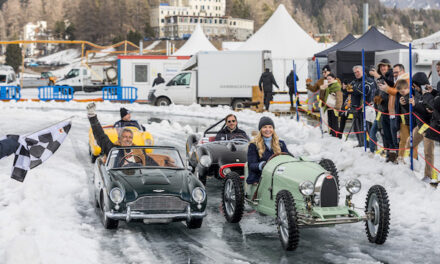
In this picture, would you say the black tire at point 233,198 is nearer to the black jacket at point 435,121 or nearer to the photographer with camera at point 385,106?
the black jacket at point 435,121

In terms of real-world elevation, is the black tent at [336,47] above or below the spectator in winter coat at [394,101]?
above

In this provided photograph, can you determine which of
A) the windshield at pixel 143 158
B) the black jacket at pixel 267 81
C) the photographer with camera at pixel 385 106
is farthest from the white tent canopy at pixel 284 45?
the windshield at pixel 143 158

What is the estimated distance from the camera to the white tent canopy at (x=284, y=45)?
129 feet

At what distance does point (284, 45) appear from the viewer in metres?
39.6

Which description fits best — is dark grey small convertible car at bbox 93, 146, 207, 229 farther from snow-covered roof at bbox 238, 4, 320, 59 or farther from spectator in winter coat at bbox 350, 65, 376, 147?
snow-covered roof at bbox 238, 4, 320, 59

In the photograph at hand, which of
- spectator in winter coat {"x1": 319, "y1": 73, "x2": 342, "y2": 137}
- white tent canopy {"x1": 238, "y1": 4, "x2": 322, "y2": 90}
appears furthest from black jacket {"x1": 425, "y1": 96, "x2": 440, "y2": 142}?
white tent canopy {"x1": 238, "y1": 4, "x2": 322, "y2": 90}

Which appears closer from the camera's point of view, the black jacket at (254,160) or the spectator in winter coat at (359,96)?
the black jacket at (254,160)

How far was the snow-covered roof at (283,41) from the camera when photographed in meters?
39.4

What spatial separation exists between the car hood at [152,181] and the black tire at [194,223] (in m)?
0.42

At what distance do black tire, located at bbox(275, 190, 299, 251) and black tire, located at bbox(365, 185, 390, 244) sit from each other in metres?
→ 1.10

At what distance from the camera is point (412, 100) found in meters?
10.7

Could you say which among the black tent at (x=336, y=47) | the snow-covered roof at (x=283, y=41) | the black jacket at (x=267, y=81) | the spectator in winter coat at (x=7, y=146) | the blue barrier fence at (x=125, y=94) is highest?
the snow-covered roof at (x=283, y=41)

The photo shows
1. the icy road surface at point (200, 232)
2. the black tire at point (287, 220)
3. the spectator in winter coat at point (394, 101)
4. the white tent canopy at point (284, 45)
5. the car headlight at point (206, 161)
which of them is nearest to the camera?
the icy road surface at point (200, 232)

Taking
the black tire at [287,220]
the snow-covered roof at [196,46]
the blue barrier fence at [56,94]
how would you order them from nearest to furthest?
the black tire at [287,220]
the blue barrier fence at [56,94]
the snow-covered roof at [196,46]
